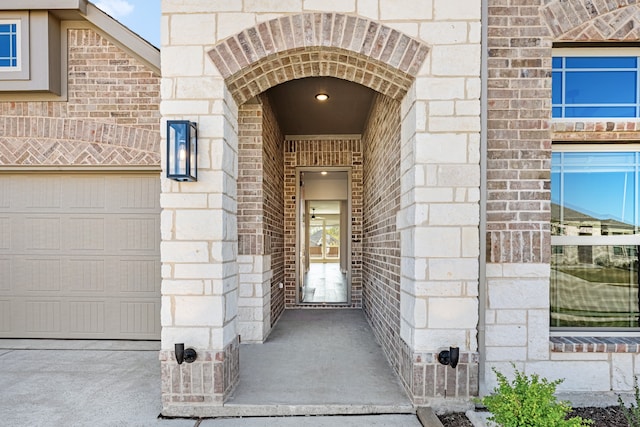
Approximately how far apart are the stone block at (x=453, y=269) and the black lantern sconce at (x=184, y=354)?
177 cm

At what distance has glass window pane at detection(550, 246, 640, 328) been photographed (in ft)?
9.39

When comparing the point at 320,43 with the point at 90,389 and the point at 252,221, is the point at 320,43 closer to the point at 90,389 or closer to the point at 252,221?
the point at 252,221

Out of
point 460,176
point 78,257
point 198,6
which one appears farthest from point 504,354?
point 78,257

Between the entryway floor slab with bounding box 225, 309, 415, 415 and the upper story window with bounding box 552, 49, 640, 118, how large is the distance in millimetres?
2637

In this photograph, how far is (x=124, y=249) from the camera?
4008mm

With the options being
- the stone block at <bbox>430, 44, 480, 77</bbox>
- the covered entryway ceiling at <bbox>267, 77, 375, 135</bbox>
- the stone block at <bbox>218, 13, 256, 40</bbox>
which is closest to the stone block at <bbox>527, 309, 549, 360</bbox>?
the stone block at <bbox>430, 44, 480, 77</bbox>

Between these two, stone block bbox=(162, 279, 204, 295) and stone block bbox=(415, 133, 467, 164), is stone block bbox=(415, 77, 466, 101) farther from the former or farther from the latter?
stone block bbox=(162, 279, 204, 295)

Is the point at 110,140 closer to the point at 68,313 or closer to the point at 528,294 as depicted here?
the point at 68,313

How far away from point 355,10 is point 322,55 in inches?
14.6

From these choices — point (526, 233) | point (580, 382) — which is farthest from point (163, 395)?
point (580, 382)

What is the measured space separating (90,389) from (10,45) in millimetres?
3576

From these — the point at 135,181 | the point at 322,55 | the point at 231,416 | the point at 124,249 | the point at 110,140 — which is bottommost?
the point at 231,416

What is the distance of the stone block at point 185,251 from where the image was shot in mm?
2447

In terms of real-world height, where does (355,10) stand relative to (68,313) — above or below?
above
